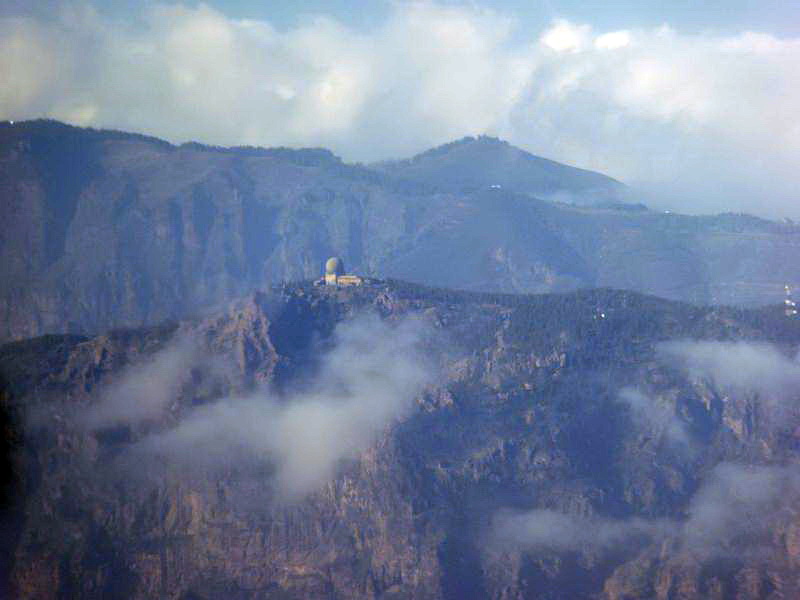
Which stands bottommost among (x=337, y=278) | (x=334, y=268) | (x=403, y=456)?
(x=403, y=456)

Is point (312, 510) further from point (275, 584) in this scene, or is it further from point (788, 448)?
point (788, 448)

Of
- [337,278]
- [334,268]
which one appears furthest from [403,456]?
[334,268]

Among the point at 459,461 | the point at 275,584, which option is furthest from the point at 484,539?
the point at 275,584

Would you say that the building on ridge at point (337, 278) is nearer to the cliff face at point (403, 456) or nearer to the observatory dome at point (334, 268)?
the observatory dome at point (334, 268)

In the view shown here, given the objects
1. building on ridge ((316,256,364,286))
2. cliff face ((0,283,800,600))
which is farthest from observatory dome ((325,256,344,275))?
cliff face ((0,283,800,600))

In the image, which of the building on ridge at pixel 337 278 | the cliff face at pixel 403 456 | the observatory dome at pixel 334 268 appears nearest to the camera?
the cliff face at pixel 403 456

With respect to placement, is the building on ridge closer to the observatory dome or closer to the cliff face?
the observatory dome

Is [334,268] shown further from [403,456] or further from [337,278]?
[403,456]

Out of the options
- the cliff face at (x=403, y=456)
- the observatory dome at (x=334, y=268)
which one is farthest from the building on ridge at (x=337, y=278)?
the cliff face at (x=403, y=456)

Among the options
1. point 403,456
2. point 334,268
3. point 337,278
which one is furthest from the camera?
point 334,268
